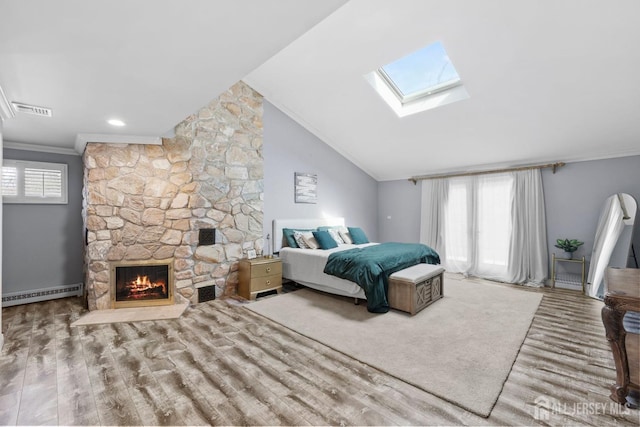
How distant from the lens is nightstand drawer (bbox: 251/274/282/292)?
4.02 metres

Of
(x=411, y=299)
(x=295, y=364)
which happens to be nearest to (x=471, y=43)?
(x=411, y=299)

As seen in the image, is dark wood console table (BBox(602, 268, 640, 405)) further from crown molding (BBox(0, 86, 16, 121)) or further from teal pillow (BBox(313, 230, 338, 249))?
crown molding (BBox(0, 86, 16, 121))

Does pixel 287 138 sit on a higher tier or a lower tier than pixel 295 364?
higher

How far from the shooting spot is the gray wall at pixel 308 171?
4.90m

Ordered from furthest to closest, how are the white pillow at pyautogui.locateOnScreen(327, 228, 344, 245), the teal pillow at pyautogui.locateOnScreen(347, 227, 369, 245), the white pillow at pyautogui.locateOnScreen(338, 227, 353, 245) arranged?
the teal pillow at pyautogui.locateOnScreen(347, 227, 369, 245), the white pillow at pyautogui.locateOnScreen(338, 227, 353, 245), the white pillow at pyautogui.locateOnScreen(327, 228, 344, 245)

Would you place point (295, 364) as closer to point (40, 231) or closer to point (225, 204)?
point (225, 204)

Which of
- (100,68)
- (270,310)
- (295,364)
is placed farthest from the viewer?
(270,310)

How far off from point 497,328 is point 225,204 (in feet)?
12.6

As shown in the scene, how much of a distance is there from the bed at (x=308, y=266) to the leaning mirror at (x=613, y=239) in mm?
2141

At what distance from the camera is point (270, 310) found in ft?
11.5

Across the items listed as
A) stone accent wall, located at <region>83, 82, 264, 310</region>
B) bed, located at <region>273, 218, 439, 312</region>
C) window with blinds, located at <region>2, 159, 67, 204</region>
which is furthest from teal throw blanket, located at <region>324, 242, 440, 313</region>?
window with blinds, located at <region>2, 159, 67, 204</region>

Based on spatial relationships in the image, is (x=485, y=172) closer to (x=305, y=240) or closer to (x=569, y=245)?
(x=569, y=245)

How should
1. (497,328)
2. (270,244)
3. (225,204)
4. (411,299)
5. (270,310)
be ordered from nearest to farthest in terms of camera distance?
(497,328) < (411,299) < (270,310) < (225,204) < (270,244)

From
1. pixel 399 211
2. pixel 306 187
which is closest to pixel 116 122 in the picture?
pixel 306 187
